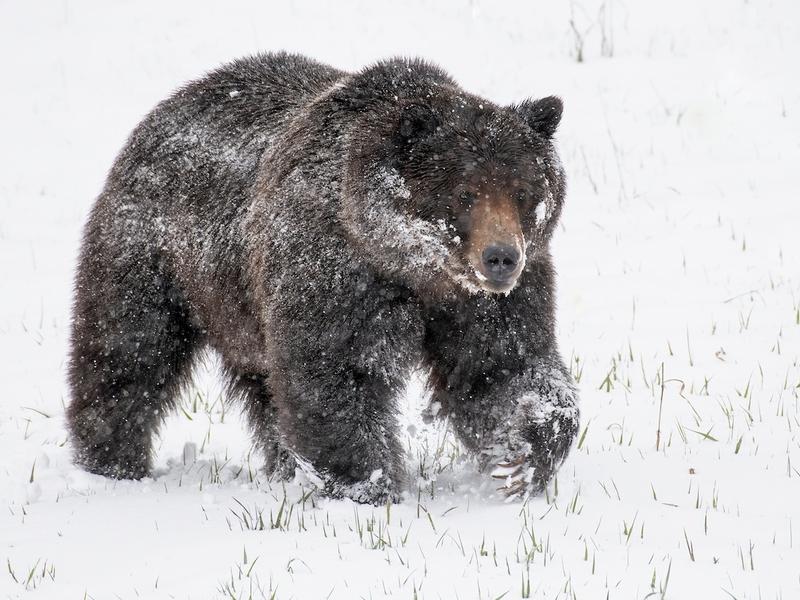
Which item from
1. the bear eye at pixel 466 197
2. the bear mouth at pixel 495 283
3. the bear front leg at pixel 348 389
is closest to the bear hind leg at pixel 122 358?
the bear front leg at pixel 348 389

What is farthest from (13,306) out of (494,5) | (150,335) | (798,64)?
(494,5)

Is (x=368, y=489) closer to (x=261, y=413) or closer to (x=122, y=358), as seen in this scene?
(x=261, y=413)

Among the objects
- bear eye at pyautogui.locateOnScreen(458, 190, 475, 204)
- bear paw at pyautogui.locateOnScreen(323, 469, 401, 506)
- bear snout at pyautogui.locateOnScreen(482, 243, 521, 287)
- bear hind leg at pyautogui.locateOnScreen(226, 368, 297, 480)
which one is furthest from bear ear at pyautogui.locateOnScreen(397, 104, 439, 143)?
bear hind leg at pyautogui.locateOnScreen(226, 368, 297, 480)

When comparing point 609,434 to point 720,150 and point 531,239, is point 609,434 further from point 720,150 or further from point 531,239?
point 720,150

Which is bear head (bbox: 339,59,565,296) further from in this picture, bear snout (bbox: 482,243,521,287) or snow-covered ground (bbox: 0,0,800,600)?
snow-covered ground (bbox: 0,0,800,600)

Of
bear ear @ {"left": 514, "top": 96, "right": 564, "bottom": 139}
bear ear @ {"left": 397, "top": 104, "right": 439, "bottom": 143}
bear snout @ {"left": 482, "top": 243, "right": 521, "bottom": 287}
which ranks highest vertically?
bear ear @ {"left": 514, "top": 96, "right": 564, "bottom": 139}

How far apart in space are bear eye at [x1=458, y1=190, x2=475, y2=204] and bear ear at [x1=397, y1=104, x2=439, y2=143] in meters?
0.30

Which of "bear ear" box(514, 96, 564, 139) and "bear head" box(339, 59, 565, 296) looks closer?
"bear head" box(339, 59, 565, 296)

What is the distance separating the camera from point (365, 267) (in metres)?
4.39

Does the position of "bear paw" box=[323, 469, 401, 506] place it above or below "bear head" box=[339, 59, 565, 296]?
below

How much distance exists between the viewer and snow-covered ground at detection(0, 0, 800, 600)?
3.80m

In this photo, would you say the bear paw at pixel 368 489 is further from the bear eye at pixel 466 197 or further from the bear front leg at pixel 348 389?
the bear eye at pixel 466 197

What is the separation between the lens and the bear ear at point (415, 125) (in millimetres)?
4309

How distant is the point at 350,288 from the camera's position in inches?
173
